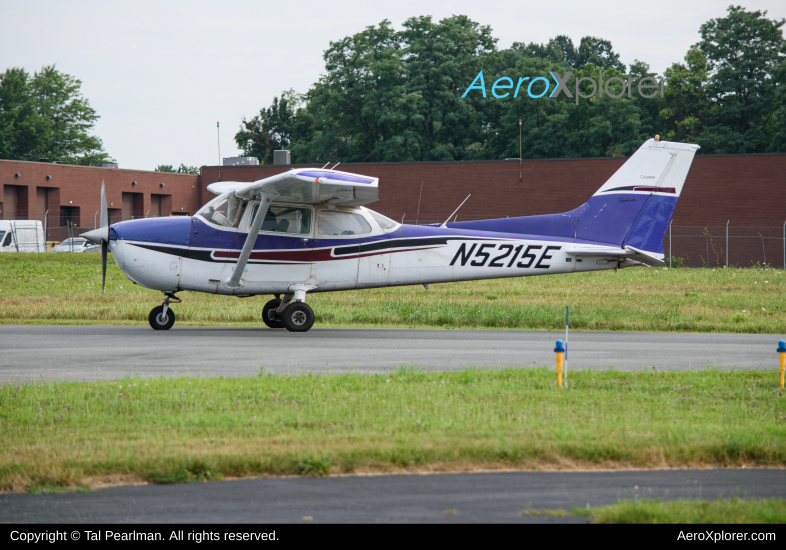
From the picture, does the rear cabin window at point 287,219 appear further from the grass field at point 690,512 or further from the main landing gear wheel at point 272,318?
the grass field at point 690,512

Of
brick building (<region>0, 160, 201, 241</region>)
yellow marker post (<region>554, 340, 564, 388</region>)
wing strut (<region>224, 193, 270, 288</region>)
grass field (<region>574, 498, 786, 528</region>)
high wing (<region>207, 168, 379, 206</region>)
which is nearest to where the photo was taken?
grass field (<region>574, 498, 786, 528</region>)

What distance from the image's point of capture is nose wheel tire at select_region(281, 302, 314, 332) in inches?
569

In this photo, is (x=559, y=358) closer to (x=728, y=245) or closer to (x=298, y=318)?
(x=298, y=318)

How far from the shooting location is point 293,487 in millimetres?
5191

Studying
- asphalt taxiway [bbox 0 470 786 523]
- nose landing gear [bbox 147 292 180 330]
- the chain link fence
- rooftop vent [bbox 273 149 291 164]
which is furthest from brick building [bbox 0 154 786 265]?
asphalt taxiway [bbox 0 470 786 523]

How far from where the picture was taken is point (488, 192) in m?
46.0

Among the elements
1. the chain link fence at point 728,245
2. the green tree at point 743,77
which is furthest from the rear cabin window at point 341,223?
the green tree at point 743,77

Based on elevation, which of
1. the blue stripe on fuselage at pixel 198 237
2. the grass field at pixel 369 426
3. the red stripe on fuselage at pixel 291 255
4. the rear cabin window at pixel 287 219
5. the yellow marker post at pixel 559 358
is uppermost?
the rear cabin window at pixel 287 219

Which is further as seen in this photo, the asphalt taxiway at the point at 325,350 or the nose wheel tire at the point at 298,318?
the nose wheel tire at the point at 298,318

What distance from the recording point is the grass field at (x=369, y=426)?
18.3 feet

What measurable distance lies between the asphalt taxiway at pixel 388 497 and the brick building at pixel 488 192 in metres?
37.9

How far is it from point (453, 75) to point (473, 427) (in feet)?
216

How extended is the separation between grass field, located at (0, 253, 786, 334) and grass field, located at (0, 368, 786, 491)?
27.6 feet

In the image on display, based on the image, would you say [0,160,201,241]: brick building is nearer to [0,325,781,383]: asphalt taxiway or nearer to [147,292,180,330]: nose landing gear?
[147,292,180,330]: nose landing gear
